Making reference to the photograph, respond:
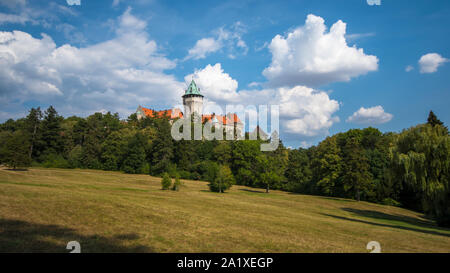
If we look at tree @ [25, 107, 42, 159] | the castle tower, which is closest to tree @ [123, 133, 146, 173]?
tree @ [25, 107, 42, 159]

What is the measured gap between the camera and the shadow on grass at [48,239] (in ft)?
23.3

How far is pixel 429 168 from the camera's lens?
21.5m

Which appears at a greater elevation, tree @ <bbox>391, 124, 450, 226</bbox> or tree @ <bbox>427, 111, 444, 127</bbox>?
tree @ <bbox>427, 111, 444, 127</bbox>

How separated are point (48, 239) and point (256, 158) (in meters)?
55.8

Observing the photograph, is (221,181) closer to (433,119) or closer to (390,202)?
(390,202)

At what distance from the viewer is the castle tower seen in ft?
414

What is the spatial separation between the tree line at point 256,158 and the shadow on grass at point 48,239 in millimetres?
24541

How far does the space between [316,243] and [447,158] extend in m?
18.1

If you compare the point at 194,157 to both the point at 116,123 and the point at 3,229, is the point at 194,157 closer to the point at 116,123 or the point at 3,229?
the point at 116,123

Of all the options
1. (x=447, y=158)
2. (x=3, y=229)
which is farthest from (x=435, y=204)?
(x=3, y=229)

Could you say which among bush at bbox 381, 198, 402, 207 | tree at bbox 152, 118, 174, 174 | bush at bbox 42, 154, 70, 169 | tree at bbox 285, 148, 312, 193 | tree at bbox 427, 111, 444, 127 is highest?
tree at bbox 427, 111, 444, 127

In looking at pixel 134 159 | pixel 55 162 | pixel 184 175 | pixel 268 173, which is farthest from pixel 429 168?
pixel 55 162

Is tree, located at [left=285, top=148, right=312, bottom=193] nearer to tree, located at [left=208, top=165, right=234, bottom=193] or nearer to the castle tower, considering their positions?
tree, located at [left=208, top=165, right=234, bottom=193]

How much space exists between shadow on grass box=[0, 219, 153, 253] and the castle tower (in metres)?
117
